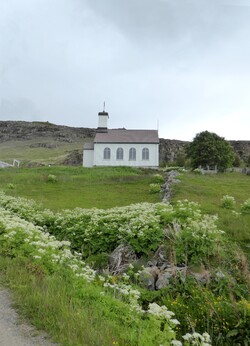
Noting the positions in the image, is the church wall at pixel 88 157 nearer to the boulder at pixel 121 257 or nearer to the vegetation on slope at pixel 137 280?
the vegetation on slope at pixel 137 280

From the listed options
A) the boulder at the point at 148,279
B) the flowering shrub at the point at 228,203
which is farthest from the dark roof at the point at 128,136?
the boulder at the point at 148,279

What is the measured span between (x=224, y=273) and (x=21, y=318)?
4.84 m

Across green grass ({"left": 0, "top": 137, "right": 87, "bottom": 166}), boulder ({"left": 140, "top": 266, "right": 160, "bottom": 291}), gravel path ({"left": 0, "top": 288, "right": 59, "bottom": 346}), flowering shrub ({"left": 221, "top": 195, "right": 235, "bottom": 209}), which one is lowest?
boulder ({"left": 140, "top": 266, "right": 160, "bottom": 291})

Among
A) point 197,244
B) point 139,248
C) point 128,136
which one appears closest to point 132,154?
point 128,136

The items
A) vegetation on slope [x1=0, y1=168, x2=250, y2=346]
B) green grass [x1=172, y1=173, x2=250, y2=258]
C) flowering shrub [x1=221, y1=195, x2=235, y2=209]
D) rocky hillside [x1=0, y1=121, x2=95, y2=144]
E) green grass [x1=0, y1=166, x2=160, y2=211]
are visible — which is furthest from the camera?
rocky hillside [x1=0, y1=121, x2=95, y2=144]

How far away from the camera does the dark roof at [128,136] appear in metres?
53.1

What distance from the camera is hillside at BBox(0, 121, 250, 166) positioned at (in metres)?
88.8

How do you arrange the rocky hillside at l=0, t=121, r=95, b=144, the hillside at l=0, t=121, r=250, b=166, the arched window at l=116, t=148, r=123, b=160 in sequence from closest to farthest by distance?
1. the arched window at l=116, t=148, r=123, b=160
2. the hillside at l=0, t=121, r=250, b=166
3. the rocky hillside at l=0, t=121, r=95, b=144

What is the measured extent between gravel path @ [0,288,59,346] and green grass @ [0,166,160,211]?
14534 mm

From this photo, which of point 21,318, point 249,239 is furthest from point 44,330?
point 249,239

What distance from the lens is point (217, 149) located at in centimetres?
5106

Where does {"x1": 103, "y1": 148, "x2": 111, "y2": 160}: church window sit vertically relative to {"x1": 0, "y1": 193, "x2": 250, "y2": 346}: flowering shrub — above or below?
above

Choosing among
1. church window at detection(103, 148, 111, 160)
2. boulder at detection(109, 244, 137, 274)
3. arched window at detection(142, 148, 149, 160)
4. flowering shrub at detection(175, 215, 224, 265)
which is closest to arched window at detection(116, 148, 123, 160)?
church window at detection(103, 148, 111, 160)

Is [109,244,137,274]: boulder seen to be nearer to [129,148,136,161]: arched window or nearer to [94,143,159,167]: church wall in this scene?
[94,143,159,167]: church wall
